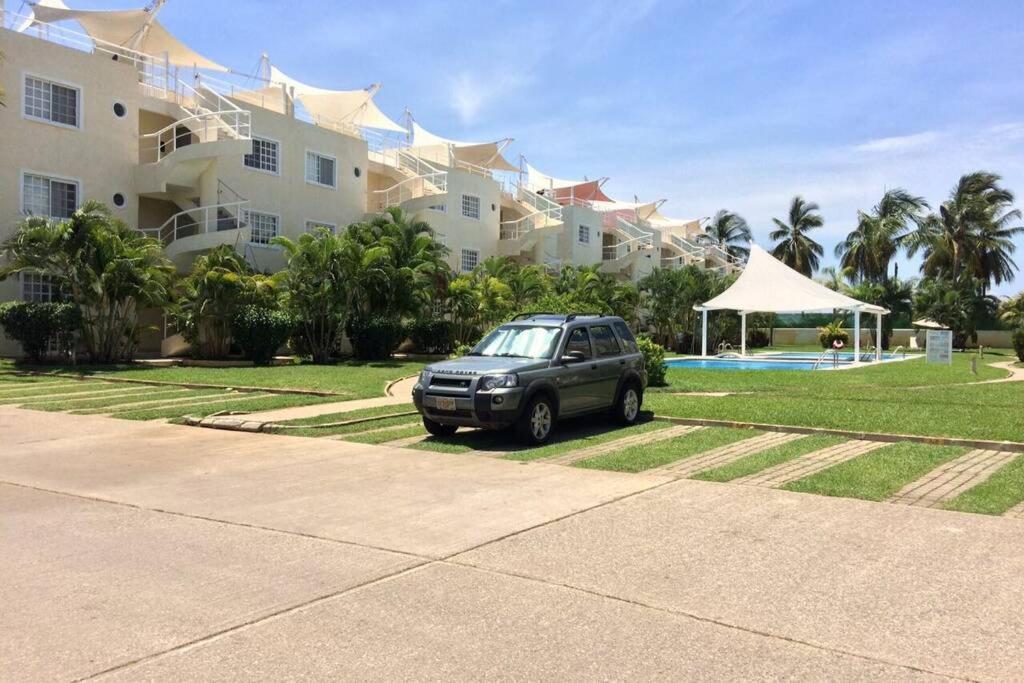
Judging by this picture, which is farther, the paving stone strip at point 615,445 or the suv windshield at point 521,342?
the suv windshield at point 521,342

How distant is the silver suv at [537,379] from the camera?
1026 cm

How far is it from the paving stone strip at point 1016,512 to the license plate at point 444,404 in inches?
243

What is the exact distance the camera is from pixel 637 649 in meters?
3.96

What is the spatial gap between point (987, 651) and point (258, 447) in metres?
8.68

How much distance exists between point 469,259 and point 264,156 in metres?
13.0

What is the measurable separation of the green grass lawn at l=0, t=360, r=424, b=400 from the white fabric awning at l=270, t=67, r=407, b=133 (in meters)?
23.1

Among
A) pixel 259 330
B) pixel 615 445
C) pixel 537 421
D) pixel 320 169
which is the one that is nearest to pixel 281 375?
pixel 259 330

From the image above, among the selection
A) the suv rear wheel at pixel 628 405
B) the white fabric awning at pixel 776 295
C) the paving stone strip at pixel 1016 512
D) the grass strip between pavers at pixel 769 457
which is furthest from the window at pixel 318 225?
the paving stone strip at pixel 1016 512

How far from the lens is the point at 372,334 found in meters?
29.6

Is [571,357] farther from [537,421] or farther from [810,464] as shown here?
[810,464]

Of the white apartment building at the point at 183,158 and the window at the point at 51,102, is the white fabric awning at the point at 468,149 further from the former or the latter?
the window at the point at 51,102

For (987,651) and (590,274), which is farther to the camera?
(590,274)

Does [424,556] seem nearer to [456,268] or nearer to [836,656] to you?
[836,656]

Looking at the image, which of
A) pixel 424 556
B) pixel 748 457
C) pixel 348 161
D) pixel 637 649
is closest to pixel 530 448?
pixel 748 457
